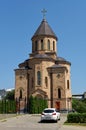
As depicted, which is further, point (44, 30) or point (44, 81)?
point (44, 30)

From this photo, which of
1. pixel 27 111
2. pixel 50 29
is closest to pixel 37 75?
pixel 27 111

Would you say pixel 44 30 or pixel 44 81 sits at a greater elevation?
pixel 44 30

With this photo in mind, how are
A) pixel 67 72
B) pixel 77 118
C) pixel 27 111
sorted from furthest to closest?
pixel 67 72, pixel 27 111, pixel 77 118

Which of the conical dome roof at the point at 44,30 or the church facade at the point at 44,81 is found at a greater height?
the conical dome roof at the point at 44,30

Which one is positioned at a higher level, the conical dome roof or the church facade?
the conical dome roof

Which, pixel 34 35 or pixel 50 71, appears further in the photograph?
pixel 34 35

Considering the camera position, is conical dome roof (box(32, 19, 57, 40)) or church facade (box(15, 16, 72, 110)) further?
conical dome roof (box(32, 19, 57, 40))

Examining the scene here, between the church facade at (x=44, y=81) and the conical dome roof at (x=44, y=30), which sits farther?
the conical dome roof at (x=44, y=30)

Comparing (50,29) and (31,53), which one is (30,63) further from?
(50,29)

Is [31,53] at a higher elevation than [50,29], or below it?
below

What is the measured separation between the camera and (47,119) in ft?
107

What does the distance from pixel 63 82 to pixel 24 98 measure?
27.7 ft

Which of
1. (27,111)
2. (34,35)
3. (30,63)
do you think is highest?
(34,35)

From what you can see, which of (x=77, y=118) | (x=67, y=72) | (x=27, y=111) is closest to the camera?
(x=77, y=118)
